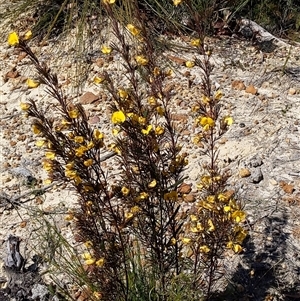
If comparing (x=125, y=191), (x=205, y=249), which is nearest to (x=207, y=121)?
(x=125, y=191)

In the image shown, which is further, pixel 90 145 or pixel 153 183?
pixel 153 183

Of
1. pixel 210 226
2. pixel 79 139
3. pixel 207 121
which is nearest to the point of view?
pixel 79 139

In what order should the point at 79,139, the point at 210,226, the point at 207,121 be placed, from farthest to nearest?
the point at 210,226 < the point at 207,121 < the point at 79,139

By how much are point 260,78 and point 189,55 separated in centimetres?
45

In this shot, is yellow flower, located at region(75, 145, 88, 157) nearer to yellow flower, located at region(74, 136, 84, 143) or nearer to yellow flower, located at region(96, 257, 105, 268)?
yellow flower, located at region(74, 136, 84, 143)

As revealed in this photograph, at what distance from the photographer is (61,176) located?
1604mm

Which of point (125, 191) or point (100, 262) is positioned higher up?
point (125, 191)

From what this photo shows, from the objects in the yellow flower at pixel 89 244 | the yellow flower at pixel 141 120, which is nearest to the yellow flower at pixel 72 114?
the yellow flower at pixel 141 120

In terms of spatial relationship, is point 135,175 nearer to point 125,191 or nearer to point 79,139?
point 125,191

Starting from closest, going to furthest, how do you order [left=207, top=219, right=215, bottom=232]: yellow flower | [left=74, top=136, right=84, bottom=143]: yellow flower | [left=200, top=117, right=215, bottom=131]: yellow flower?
[left=74, top=136, right=84, bottom=143]: yellow flower < [left=200, top=117, right=215, bottom=131]: yellow flower < [left=207, top=219, right=215, bottom=232]: yellow flower

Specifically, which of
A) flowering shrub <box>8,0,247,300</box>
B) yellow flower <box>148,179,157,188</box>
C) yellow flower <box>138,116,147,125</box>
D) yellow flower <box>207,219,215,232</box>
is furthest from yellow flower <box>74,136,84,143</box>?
yellow flower <box>207,219,215,232</box>

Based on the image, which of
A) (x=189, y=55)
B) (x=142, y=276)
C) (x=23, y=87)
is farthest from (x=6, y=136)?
(x=142, y=276)

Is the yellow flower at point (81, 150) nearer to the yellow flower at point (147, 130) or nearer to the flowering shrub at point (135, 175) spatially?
the flowering shrub at point (135, 175)

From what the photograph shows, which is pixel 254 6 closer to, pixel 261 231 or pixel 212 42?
pixel 212 42
